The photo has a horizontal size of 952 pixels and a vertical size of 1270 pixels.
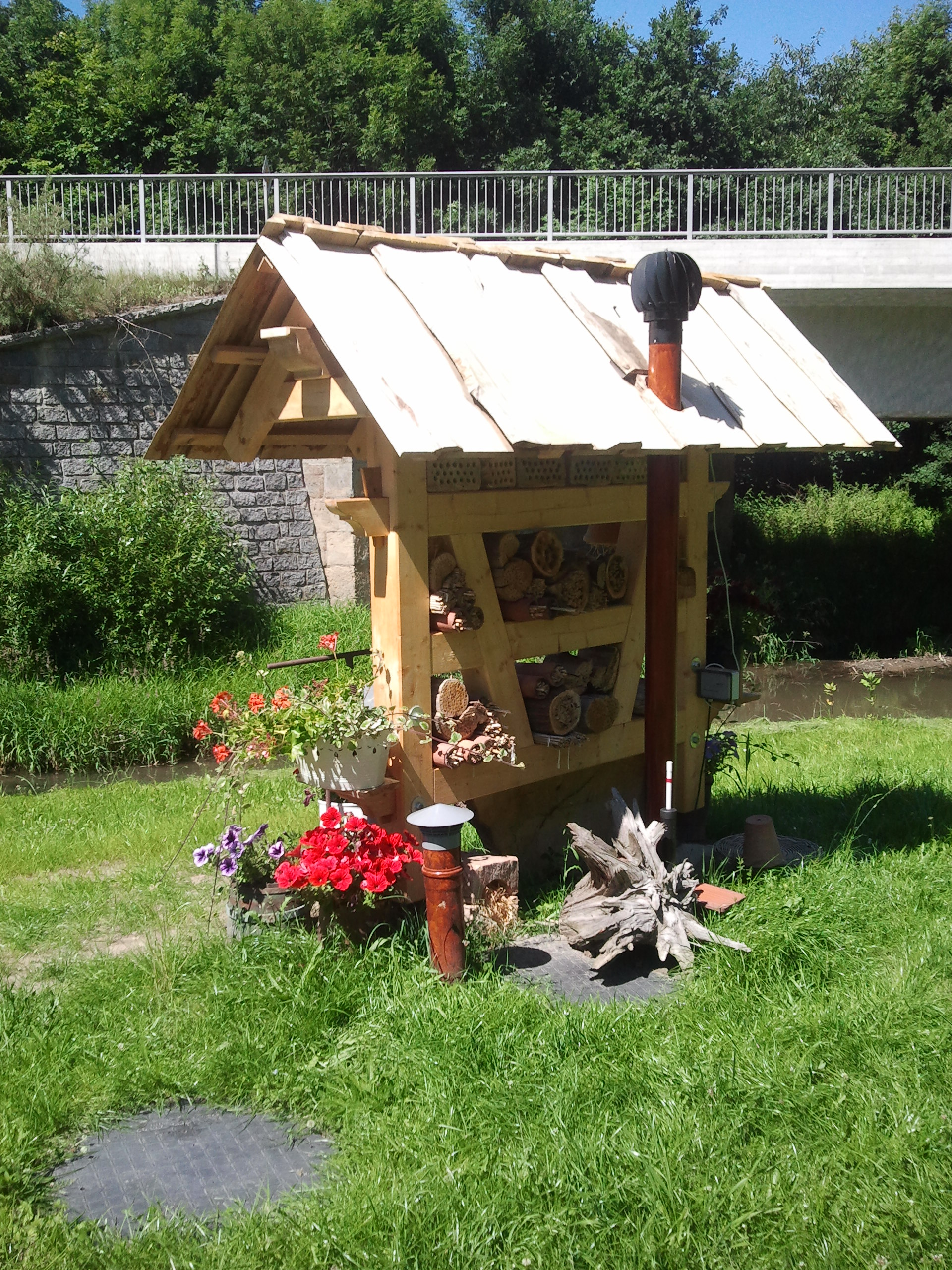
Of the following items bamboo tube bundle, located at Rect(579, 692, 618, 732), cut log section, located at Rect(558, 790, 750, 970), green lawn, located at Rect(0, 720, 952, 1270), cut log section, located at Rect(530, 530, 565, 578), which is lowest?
green lawn, located at Rect(0, 720, 952, 1270)

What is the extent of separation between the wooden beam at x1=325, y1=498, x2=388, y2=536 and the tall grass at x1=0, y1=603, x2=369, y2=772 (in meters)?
4.72

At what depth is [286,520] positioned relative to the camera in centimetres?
1435

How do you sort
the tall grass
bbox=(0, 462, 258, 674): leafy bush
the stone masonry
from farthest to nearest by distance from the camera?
the stone masonry
bbox=(0, 462, 258, 674): leafy bush
the tall grass

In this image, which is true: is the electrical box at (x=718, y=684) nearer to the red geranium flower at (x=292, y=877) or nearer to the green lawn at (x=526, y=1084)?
the green lawn at (x=526, y=1084)

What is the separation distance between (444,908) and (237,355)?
2773 mm

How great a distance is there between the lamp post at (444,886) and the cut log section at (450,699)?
0.63 m

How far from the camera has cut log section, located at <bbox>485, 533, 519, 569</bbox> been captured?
17.7 ft

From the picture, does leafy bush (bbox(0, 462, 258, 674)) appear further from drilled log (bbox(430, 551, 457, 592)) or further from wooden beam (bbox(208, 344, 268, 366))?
drilled log (bbox(430, 551, 457, 592))

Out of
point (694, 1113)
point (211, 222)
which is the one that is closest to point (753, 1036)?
point (694, 1113)

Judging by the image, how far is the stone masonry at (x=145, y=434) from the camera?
13.3 m

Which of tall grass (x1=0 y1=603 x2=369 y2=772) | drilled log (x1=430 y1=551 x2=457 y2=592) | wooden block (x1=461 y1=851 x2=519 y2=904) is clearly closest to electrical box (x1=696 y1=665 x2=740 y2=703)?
wooden block (x1=461 y1=851 x2=519 y2=904)

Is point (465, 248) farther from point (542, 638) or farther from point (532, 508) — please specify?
point (542, 638)

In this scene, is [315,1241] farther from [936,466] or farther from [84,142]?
[84,142]

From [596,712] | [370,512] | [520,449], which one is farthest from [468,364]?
[596,712]
